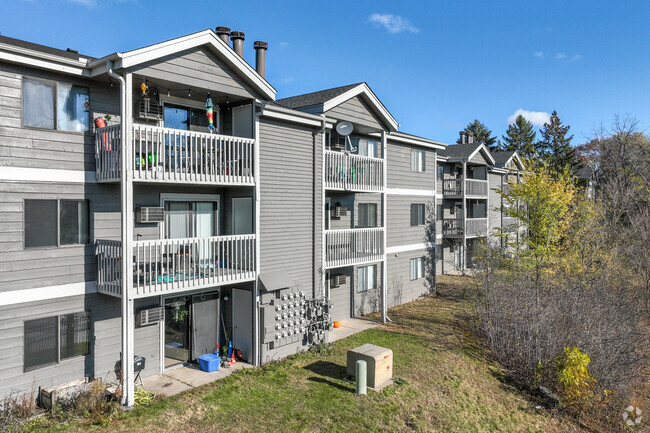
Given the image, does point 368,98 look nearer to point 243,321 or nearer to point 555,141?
point 243,321

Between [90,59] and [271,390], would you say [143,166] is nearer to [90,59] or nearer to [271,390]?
[90,59]

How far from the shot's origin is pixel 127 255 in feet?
29.6

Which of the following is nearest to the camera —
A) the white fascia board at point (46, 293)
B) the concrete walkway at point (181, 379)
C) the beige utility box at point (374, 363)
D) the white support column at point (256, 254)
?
the white fascia board at point (46, 293)

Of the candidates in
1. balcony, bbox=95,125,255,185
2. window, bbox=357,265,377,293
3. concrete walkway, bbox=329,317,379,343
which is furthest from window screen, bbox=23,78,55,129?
window, bbox=357,265,377,293

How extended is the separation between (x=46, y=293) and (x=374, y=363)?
7.84m

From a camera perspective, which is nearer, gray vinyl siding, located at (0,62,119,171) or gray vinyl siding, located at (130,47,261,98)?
gray vinyl siding, located at (0,62,119,171)

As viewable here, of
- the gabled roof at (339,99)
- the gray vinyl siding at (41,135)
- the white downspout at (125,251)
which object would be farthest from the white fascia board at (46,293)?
the gabled roof at (339,99)

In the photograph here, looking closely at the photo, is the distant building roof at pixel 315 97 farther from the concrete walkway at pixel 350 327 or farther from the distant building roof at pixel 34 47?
the concrete walkway at pixel 350 327

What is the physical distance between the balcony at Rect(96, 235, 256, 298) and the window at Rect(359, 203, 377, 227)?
7412 mm

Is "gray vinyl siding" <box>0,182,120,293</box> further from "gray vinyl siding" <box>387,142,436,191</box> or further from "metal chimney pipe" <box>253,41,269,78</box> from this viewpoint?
"gray vinyl siding" <box>387,142,436,191</box>

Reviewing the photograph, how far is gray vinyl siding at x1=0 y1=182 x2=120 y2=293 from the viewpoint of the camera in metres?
8.48

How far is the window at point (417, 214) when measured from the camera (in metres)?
21.3

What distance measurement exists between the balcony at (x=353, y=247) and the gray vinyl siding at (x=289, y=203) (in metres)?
0.70

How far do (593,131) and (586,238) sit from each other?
17.0 m
